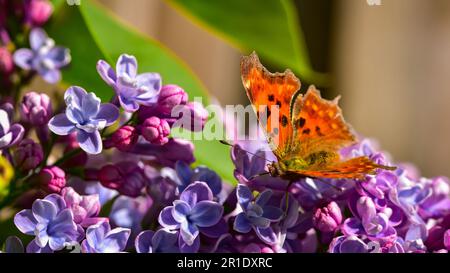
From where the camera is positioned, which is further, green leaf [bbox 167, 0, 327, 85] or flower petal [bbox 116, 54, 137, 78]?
green leaf [bbox 167, 0, 327, 85]

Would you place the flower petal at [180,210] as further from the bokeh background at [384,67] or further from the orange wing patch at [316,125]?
the bokeh background at [384,67]

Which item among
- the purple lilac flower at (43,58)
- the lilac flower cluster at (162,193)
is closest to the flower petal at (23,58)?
the purple lilac flower at (43,58)

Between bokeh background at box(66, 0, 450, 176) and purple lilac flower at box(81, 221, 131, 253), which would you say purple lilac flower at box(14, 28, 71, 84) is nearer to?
purple lilac flower at box(81, 221, 131, 253)

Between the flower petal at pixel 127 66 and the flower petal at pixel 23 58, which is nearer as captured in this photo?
the flower petal at pixel 127 66

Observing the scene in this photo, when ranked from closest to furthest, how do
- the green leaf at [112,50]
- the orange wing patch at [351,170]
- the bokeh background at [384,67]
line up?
the orange wing patch at [351,170] → the green leaf at [112,50] → the bokeh background at [384,67]

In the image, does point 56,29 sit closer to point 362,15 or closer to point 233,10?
→ point 233,10

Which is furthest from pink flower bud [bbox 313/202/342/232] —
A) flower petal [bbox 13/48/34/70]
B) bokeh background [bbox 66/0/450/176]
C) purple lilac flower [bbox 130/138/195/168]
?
bokeh background [bbox 66/0/450/176]
